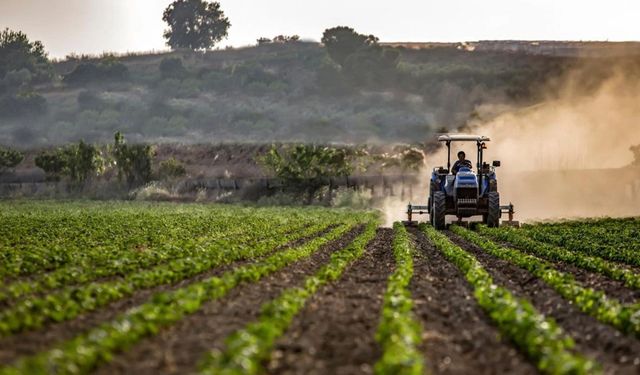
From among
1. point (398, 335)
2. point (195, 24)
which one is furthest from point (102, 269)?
point (195, 24)

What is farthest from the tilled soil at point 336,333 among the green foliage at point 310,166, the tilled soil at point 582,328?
the green foliage at point 310,166

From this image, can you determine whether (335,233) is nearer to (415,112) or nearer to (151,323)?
(151,323)

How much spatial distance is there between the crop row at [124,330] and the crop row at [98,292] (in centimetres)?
117

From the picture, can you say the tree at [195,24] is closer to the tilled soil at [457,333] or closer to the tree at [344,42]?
the tree at [344,42]

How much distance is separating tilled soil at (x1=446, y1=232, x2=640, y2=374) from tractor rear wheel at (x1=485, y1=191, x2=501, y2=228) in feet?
53.1

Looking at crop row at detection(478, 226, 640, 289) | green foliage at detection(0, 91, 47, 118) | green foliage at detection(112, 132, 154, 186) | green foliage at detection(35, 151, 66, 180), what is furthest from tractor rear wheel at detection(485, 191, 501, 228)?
green foliage at detection(0, 91, 47, 118)

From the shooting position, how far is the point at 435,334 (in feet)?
51.2

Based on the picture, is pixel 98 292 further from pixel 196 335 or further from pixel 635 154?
pixel 635 154

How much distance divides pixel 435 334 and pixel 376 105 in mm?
118367

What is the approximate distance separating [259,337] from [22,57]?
155 m

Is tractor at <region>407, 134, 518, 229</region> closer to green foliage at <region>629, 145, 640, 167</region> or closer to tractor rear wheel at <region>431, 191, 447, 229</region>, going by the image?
tractor rear wheel at <region>431, 191, 447, 229</region>

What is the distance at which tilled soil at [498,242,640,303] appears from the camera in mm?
20847

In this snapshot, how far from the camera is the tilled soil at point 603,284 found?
20847 mm

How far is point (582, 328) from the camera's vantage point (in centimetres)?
1677
